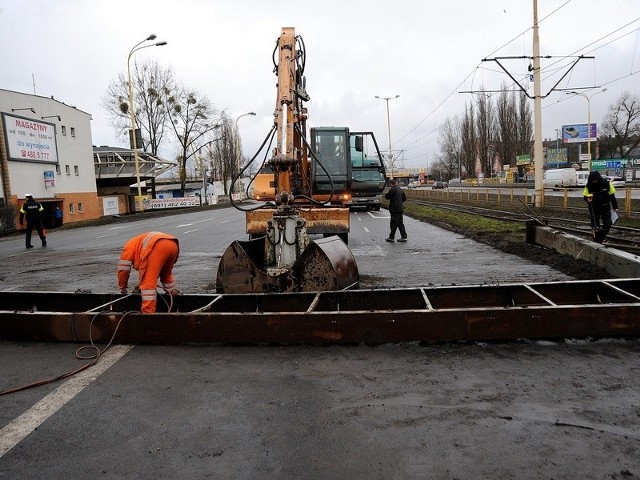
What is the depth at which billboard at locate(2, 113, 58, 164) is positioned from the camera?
33094 millimetres

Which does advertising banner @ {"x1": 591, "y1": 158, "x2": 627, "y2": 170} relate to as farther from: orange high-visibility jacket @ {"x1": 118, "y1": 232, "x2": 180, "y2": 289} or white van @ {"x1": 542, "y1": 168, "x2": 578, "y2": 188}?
orange high-visibility jacket @ {"x1": 118, "y1": 232, "x2": 180, "y2": 289}

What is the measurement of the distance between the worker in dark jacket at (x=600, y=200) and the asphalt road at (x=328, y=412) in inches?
293

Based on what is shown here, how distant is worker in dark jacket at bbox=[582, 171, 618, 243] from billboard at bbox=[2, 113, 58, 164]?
32629 mm

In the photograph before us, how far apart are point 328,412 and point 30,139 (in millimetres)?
37679

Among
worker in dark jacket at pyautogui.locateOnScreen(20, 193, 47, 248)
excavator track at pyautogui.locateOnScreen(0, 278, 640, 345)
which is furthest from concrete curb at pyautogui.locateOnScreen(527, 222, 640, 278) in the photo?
worker in dark jacket at pyautogui.locateOnScreen(20, 193, 47, 248)

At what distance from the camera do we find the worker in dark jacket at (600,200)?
1166cm

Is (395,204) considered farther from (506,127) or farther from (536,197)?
(506,127)

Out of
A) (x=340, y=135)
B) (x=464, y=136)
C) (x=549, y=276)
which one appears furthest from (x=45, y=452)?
(x=464, y=136)

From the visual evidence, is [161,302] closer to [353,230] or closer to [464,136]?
[353,230]

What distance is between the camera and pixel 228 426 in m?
3.57

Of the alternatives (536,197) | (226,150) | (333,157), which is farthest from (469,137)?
(333,157)

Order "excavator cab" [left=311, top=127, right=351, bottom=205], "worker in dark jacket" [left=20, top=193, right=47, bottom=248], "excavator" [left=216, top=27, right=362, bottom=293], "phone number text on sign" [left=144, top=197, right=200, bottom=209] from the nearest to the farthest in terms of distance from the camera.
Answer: "excavator" [left=216, top=27, right=362, bottom=293]
"excavator cab" [left=311, top=127, right=351, bottom=205]
"worker in dark jacket" [left=20, top=193, right=47, bottom=248]
"phone number text on sign" [left=144, top=197, right=200, bottom=209]

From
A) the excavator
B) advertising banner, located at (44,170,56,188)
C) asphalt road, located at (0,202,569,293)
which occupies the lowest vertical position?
asphalt road, located at (0,202,569,293)

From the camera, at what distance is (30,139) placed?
3531 centimetres
